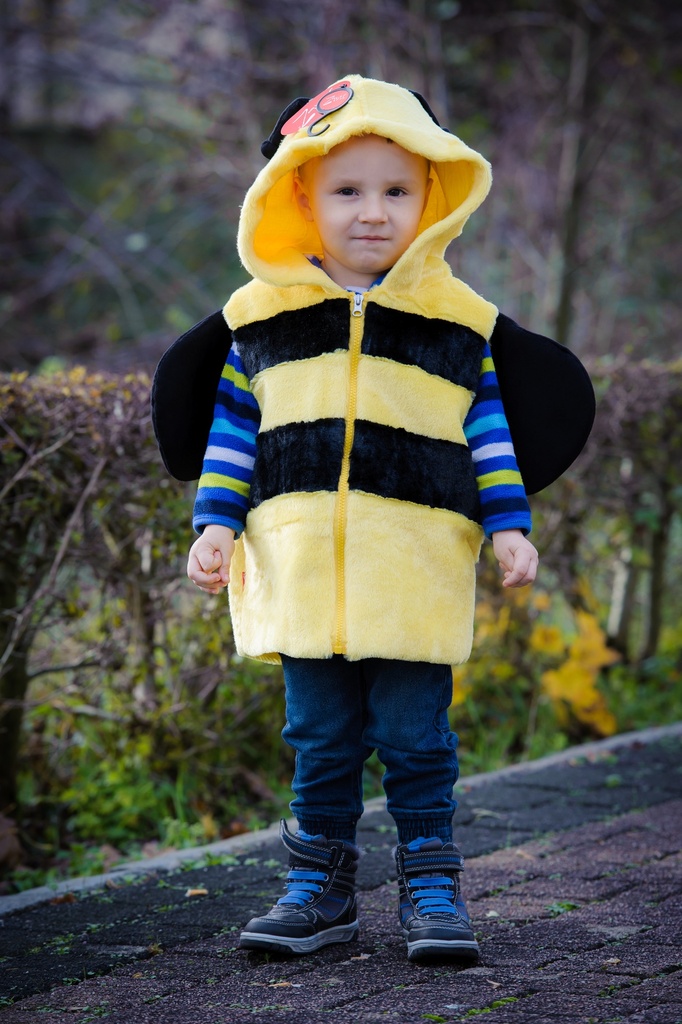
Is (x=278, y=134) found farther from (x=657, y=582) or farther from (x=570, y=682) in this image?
(x=657, y=582)

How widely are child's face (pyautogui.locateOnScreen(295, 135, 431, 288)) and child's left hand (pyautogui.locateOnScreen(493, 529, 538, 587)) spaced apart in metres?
0.63

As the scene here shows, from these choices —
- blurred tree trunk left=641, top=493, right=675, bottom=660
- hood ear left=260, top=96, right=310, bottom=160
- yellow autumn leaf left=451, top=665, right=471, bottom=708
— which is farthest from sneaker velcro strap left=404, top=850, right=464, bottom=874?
blurred tree trunk left=641, top=493, right=675, bottom=660

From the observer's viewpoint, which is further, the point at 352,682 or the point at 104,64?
the point at 104,64

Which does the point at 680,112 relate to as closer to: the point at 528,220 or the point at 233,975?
the point at 528,220

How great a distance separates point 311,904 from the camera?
238cm

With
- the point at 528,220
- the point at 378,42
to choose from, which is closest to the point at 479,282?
the point at 528,220

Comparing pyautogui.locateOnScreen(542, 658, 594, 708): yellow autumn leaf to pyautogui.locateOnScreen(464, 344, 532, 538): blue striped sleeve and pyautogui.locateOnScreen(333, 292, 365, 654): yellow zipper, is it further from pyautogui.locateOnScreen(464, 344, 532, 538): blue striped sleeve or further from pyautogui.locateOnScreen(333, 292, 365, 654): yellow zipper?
pyautogui.locateOnScreen(333, 292, 365, 654): yellow zipper

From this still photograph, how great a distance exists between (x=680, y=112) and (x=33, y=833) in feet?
23.8

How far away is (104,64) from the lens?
9750 mm

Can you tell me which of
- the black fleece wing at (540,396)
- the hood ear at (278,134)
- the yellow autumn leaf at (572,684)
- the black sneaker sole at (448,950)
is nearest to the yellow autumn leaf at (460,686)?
the yellow autumn leaf at (572,684)

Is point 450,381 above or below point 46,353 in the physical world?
below

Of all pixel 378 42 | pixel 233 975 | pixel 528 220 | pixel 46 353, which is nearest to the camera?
pixel 233 975

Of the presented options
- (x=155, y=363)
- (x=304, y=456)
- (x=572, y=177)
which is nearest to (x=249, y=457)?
(x=304, y=456)

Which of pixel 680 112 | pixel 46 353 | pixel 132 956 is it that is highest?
pixel 680 112
